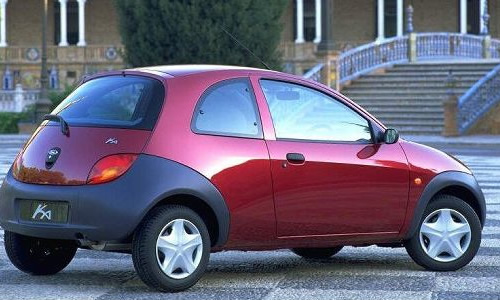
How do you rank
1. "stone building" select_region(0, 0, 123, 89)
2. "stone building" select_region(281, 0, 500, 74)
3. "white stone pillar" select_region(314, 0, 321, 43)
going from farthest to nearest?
1. "white stone pillar" select_region(314, 0, 321, 43)
2. "stone building" select_region(0, 0, 123, 89)
3. "stone building" select_region(281, 0, 500, 74)

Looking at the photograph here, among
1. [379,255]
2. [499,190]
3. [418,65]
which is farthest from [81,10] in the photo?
[379,255]

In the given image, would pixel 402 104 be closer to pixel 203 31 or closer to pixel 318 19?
pixel 203 31

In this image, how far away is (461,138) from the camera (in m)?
33.2

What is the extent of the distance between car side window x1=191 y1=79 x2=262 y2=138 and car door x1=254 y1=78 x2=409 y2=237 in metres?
0.13

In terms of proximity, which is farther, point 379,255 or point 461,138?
point 461,138

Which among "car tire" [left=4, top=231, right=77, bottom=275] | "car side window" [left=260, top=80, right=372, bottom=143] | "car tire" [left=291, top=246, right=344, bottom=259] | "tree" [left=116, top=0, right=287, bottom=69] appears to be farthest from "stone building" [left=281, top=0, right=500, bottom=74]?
"car tire" [left=4, top=231, right=77, bottom=275]

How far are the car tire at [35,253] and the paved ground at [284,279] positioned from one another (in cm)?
9

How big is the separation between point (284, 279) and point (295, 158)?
0.85 meters

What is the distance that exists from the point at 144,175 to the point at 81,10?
51648 millimetres

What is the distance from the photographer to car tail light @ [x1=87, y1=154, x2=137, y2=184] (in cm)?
789

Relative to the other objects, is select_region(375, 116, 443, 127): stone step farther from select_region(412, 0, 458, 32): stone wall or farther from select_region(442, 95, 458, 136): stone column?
select_region(412, 0, 458, 32): stone wall

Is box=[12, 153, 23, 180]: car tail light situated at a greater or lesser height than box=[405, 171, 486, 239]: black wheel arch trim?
greater

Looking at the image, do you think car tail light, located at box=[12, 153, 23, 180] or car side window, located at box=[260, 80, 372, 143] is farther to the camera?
car side window, located at box=[260, 80, 372, 143]

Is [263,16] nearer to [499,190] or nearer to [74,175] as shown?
[499,190]
